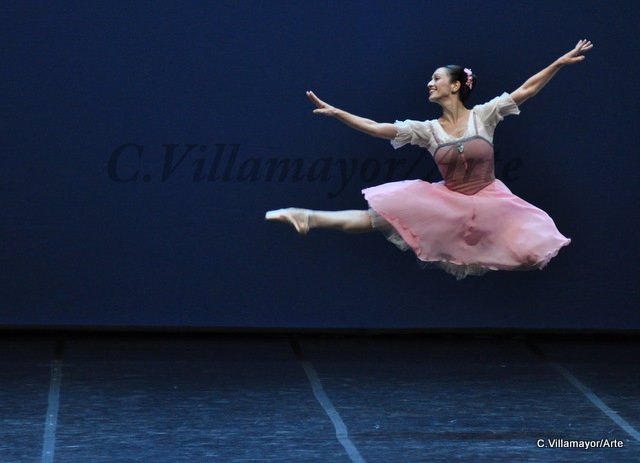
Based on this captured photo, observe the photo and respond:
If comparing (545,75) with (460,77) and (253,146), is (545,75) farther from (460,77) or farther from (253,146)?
(253,146)

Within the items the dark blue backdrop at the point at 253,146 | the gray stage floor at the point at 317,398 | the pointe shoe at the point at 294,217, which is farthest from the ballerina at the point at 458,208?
the dark blue backdrop at the point at 253,146

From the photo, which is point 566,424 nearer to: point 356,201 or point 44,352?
point 356,201

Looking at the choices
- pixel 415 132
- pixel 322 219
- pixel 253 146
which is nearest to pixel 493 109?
pixel 415 132

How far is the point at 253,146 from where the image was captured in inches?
279

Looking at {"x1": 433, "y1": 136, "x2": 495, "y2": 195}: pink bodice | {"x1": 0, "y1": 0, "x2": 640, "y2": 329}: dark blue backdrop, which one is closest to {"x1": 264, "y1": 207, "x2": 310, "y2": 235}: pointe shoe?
{"x1": 433, "y1": 136, "x2": 495, "y2": 195}: pink bodice

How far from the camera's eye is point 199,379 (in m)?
6.45

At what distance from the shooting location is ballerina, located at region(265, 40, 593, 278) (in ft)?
17.2

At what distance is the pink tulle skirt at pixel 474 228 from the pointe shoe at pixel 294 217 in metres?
0.28

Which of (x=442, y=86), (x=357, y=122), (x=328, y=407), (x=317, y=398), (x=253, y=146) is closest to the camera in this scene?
(x=357, y=122)

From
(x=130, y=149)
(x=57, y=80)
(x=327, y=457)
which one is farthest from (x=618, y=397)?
(x=57, y=80)

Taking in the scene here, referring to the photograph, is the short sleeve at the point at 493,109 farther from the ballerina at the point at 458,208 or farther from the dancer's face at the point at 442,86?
the dancer's face at the point at 442,86

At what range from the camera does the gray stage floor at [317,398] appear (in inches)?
Result: 209

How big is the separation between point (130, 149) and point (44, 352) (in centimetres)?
112

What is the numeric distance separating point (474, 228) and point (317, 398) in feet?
4.28
